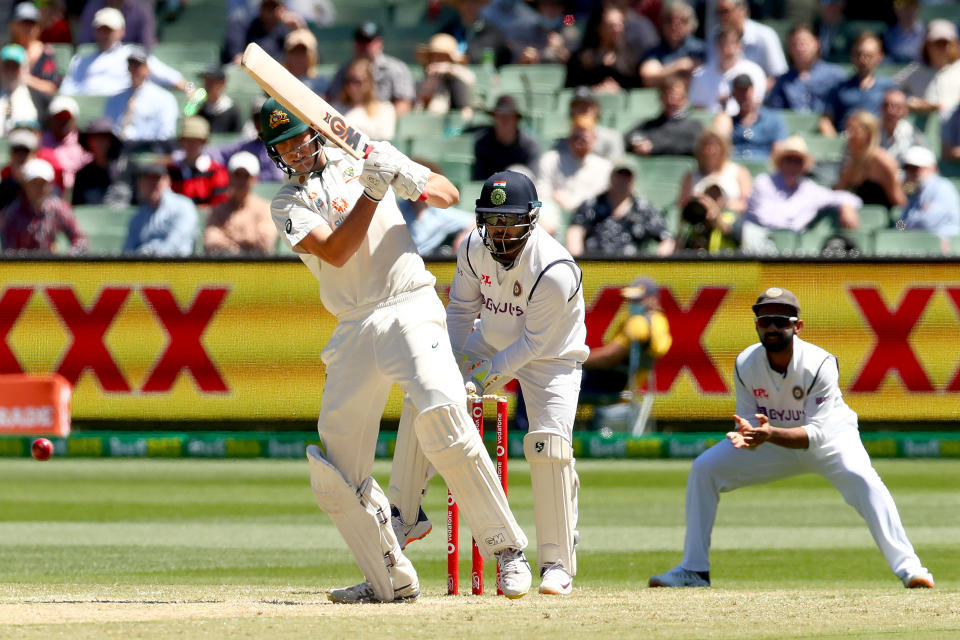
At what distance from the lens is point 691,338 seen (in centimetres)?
1325

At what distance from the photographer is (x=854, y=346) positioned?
1319 cm

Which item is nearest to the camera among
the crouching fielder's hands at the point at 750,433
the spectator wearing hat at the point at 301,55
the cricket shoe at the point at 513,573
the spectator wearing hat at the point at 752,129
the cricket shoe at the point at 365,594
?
the cricket shoe at the point at 513,573

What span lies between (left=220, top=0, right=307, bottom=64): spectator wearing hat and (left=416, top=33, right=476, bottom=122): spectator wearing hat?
165cm

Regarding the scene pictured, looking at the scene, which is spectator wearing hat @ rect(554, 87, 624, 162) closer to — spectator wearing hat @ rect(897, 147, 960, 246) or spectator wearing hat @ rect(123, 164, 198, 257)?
spectator wearing hat @ rect(897, 147, 960, 246)

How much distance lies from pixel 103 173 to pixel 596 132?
466 cm

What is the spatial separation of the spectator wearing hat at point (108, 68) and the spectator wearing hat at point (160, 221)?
2.94 metres

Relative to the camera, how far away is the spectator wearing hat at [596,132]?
14.6 meters

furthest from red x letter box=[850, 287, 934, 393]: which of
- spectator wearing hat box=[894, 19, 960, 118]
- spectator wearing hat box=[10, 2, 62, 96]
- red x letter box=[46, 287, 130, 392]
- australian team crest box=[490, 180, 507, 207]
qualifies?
spectator wearing hat box=[10, 2, 62, 96]

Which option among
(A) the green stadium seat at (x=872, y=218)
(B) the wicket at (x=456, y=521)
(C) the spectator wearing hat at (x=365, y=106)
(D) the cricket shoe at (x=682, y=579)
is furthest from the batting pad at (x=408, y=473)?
(C) the spectator wearing hat at (x=365, y=106)

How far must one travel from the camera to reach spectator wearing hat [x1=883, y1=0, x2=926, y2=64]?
16188 millimetres

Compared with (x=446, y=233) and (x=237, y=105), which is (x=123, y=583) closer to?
(x=446, y=233)

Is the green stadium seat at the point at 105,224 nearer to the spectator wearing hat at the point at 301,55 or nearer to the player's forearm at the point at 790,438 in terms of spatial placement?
the spectator wearing hat at the point at 301,55

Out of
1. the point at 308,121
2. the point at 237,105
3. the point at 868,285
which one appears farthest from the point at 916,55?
the point at 308,121

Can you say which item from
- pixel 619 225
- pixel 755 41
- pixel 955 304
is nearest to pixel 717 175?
pixel 619 225
